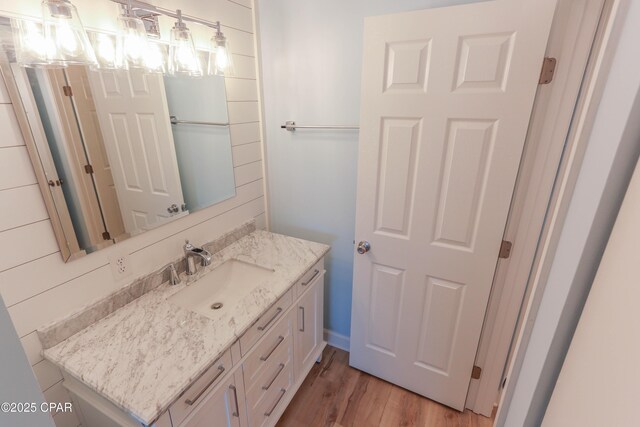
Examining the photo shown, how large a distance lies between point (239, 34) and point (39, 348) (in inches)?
67.2

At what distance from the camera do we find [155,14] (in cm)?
123

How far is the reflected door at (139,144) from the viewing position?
3.83ft

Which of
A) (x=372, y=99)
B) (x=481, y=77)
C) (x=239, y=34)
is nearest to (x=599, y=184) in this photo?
(x=481, y=77)

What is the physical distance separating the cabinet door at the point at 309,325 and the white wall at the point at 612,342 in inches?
52.1

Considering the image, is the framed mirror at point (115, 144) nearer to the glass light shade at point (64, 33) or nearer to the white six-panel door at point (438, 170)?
the glass light shade at point (64, 33)

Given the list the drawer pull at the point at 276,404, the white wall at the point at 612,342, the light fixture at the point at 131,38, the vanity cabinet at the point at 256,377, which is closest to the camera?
the white wall at the point at 612,342

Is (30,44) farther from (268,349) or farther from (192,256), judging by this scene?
(268,349)

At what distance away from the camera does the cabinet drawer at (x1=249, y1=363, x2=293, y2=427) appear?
54.8 inches

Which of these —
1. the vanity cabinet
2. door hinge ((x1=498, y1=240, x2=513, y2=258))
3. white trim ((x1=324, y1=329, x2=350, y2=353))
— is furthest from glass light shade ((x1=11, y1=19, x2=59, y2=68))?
white trim ((x1=324, y1=329, x2=350, y2=353))

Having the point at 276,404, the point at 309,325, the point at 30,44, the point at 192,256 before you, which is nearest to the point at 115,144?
the point at 30,44

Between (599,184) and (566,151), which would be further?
(566,151)

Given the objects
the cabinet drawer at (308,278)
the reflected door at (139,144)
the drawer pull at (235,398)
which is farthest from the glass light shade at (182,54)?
the drawer pull at (235,398)

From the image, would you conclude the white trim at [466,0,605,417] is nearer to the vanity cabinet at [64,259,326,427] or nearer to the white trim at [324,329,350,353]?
Result: the white trim at [324,329,350,353]

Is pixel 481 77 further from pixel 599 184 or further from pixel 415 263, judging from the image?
pixel 599 184
